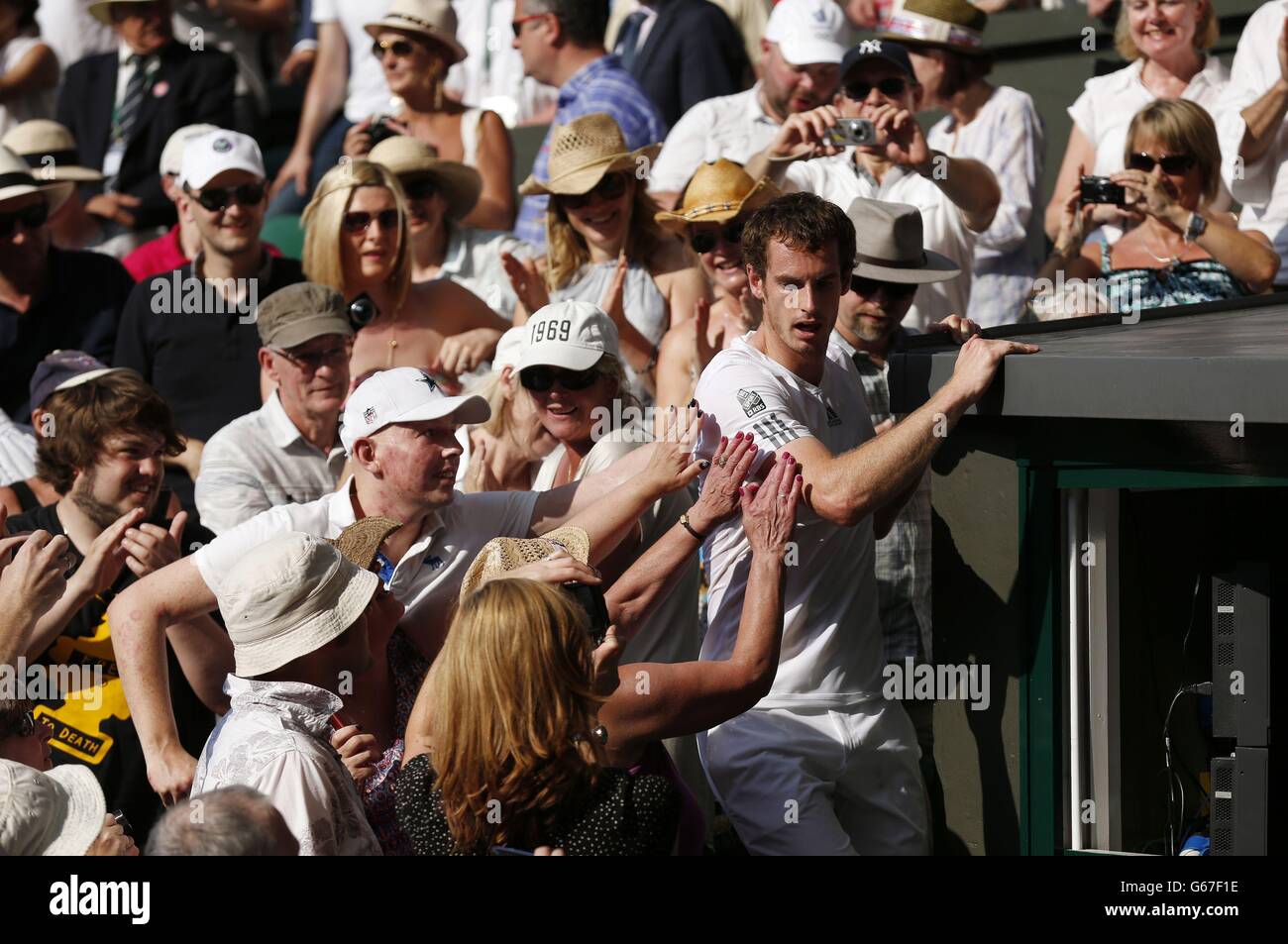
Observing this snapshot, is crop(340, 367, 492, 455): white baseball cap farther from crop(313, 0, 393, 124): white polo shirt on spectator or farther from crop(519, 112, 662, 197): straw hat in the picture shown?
crop(313, 0, 393, 124): white polo shirt on spectator

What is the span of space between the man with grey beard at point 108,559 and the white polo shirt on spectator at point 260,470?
22 centimetres

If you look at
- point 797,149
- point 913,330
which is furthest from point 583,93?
point 913,330

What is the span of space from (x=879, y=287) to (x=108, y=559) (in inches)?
93.0

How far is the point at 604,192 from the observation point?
676 centimetres

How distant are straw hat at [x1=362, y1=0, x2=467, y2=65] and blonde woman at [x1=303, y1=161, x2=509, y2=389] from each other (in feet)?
5.71

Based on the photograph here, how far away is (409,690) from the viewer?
432 cm

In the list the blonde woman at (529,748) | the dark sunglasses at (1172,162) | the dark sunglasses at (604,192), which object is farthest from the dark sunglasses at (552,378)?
the dark sunglasses at (1172,162)

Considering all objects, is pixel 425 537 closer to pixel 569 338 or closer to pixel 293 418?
pixel 569 338

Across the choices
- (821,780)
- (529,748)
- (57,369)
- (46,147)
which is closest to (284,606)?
(529,748)

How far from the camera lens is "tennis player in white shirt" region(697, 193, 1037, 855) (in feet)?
14.8

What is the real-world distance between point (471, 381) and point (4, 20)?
5200 mm
